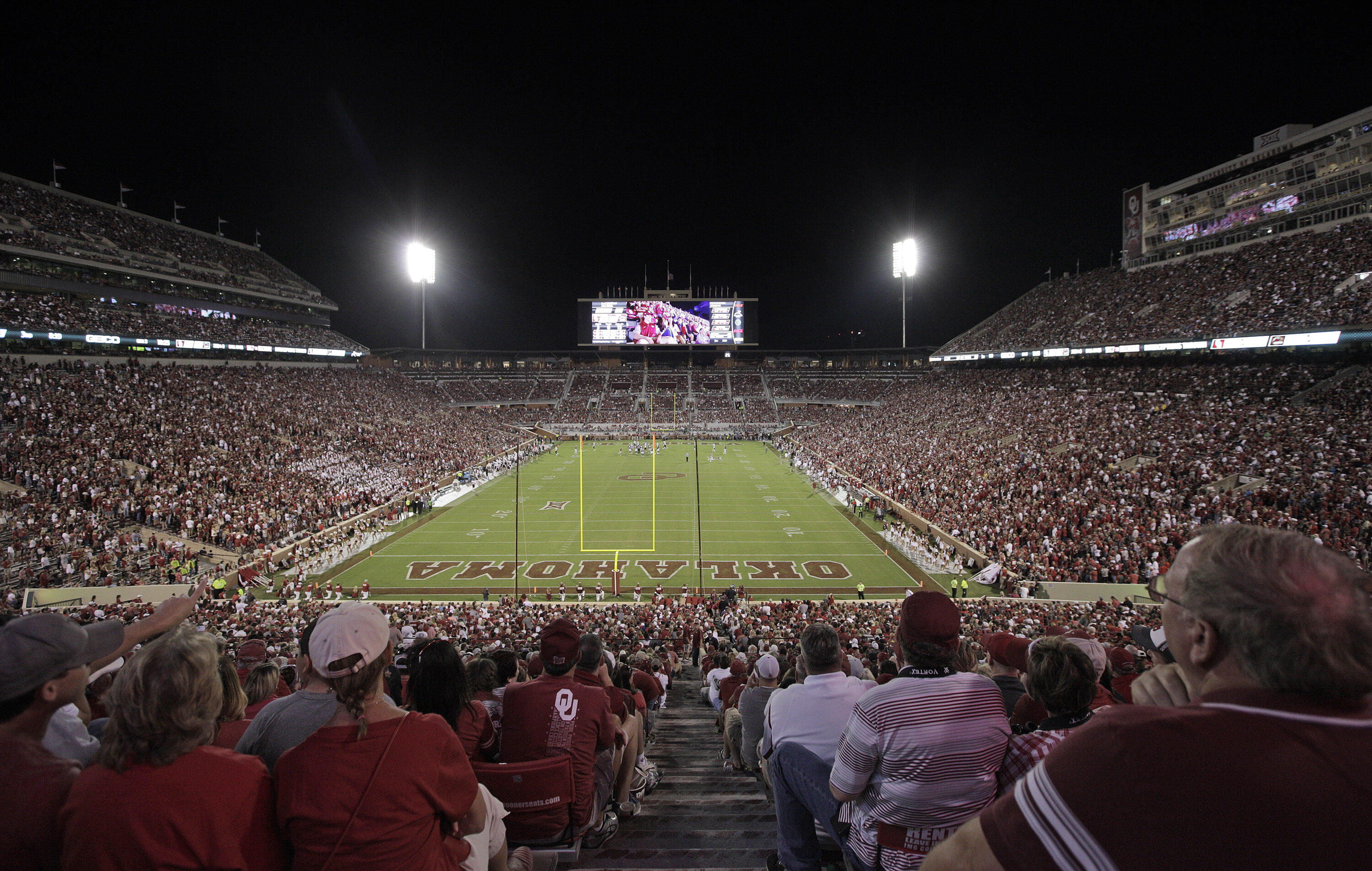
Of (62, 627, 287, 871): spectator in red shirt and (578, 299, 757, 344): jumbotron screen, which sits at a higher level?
(578, 299, 757, 344): jumbotron screen

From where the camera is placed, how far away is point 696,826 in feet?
15.0

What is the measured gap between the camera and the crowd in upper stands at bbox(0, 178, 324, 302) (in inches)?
1462

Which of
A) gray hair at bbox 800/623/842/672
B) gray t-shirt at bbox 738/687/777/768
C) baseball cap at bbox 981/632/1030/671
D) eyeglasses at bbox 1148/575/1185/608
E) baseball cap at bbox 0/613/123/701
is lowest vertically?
gray t-shirt at bbox 738/687/777/768

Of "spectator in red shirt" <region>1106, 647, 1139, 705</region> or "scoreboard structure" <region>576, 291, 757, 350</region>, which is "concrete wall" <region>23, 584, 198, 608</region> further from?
"scoreboard structure" <region>576, 291, 757, 350</region>

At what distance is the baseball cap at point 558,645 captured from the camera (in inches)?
144

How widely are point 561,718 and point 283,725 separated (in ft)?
4.95

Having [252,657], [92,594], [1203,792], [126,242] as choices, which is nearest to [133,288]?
[126,242]

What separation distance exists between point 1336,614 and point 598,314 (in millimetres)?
77464

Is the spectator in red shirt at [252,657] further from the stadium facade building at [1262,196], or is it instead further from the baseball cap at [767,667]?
the stadium facade building at [1262,196]

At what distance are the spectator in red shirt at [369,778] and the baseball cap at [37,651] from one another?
713 millimetres

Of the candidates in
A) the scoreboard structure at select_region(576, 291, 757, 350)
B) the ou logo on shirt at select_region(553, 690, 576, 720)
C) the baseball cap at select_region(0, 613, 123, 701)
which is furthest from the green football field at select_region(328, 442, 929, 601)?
the scoreboard structure at select_region(576, 291, 757, 350)

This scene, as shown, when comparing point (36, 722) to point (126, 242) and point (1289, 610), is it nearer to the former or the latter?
point (1289, 610)

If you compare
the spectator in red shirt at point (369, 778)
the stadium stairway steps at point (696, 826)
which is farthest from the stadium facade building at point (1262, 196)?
the spectator in red shirt at point (369, 778)

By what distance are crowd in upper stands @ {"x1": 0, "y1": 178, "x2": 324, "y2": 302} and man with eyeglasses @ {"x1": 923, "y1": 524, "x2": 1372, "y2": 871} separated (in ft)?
168
